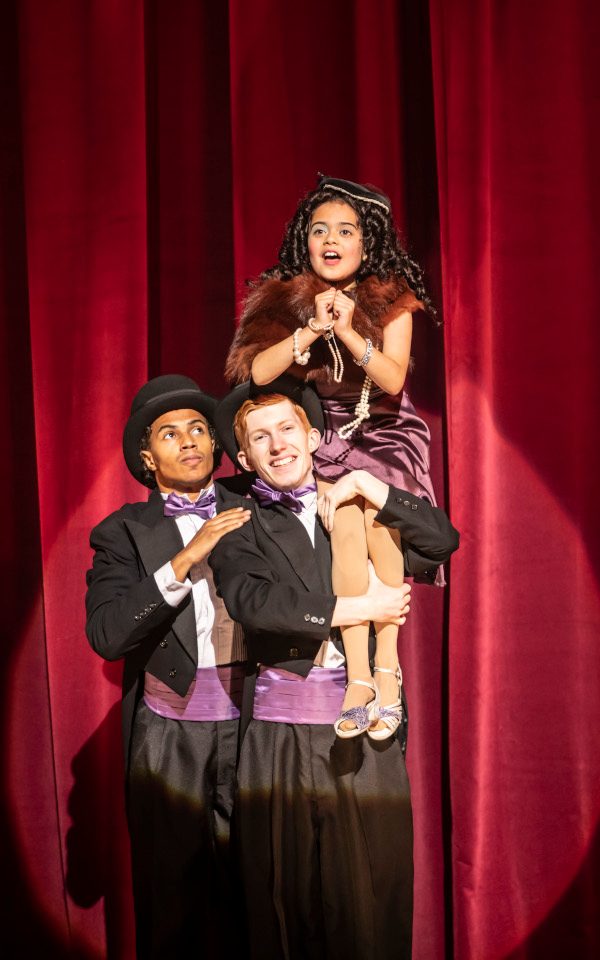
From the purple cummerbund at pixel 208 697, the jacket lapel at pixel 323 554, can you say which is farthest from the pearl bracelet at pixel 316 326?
the purple cummerbund at pixel 208 697

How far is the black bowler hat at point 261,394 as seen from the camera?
2297mm

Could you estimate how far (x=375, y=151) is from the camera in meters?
2.98

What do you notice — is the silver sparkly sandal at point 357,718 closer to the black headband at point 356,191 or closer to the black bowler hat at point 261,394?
the black bowler hat at point 261,394

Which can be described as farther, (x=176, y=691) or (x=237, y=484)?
(x=237, y=484)

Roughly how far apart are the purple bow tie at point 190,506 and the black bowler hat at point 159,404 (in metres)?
0.16

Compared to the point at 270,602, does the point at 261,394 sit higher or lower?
higher

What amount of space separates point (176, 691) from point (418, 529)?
2.44ft

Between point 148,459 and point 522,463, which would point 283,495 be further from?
point 522,463

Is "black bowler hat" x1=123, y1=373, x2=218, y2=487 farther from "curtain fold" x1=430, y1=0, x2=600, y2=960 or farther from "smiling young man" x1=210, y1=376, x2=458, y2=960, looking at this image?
"curtain fold" x1=430, y1=0, x2=600, y2=960

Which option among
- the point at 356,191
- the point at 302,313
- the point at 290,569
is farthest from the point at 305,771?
the point at 356,191

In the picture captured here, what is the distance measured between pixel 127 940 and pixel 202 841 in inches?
33.6

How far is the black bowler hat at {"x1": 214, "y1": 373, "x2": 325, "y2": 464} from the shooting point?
7.54 ft

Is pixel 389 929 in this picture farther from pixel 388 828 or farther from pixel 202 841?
pixel 202 841

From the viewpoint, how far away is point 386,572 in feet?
7.22
